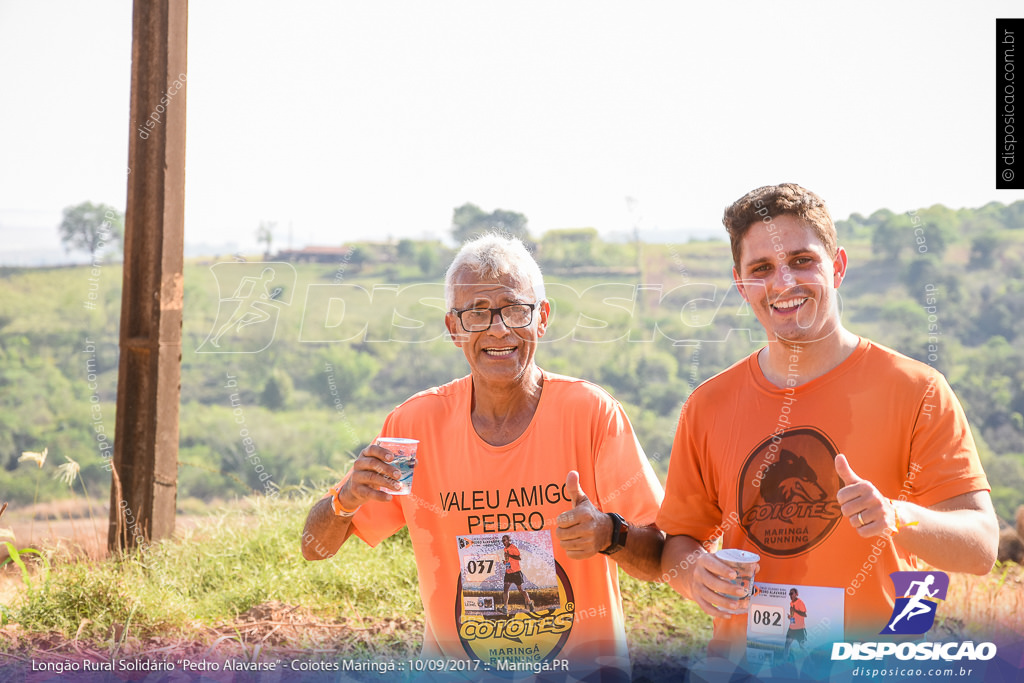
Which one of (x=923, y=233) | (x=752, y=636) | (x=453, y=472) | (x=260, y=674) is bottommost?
(x=260, y=674)

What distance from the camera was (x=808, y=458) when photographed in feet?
7.05

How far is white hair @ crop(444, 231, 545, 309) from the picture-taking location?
2.63 meters

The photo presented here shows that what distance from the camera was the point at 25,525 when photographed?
5.25m

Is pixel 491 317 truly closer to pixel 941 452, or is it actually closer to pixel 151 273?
pixel 941 452

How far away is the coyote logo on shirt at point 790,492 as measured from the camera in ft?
6.98

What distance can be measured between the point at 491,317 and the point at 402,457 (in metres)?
0.54

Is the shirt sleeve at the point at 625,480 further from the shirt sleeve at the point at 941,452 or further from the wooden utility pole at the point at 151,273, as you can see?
the wooden utility pole at the point at 151,273

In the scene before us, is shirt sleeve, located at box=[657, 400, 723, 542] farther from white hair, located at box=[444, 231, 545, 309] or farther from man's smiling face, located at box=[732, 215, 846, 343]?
white hair, located at box=[444, 231, 545, 309]

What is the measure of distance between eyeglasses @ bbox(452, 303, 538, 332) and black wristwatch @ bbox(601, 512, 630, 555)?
70 cm

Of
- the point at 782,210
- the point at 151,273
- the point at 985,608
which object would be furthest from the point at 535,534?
the point at 151,273

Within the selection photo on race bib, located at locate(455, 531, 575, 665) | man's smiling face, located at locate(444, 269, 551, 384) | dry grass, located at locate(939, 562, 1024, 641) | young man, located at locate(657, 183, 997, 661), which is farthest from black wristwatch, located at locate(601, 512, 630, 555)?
dry grass, located at locate(939, 562, 1024, 641)

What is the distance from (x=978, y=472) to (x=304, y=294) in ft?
21.1

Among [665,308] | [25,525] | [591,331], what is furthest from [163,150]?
[665,308]

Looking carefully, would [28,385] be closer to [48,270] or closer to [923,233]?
[48,270]
